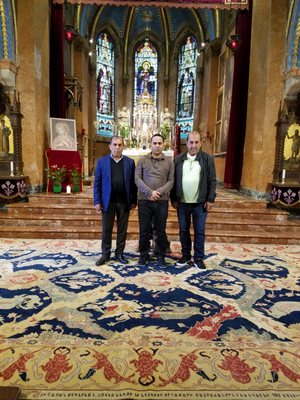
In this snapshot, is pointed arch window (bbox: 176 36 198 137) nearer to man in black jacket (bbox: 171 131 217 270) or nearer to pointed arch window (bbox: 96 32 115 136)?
pointed arch window (bbox: 96 32 115 136)

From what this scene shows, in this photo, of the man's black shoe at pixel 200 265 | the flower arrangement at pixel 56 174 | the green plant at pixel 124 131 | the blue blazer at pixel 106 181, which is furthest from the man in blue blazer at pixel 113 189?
the green plant at pixel 124 131

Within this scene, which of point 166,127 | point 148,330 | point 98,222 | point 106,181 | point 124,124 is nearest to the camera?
point 148,330

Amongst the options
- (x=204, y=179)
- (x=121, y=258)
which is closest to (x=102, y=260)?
(x=121, y=258)

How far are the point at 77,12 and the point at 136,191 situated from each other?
423 inches

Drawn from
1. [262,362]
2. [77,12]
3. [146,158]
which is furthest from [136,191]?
[77,12]

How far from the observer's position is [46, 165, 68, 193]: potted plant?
239 inches

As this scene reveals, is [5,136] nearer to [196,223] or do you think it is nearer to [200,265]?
[196,223]

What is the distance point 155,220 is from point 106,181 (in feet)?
2.53

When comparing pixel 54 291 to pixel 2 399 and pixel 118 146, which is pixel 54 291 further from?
pixel 118 146

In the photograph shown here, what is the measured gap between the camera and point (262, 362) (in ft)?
5.64

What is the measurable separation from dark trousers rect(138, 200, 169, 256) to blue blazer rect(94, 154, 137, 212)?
24 cm

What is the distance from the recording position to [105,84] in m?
14.7

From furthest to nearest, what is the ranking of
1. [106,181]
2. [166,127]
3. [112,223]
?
[166,127]
[112,223]
[106,181]

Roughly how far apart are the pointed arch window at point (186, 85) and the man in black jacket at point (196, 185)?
1166cm
